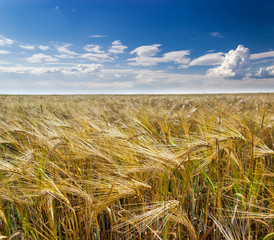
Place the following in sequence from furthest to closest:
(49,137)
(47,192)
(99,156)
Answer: (49,137)
(99,156)
(47,192)

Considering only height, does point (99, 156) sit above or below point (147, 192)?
above

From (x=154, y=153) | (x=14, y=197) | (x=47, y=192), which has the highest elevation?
(x=154, y=153)

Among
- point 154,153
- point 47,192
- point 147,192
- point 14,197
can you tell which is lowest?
point 147,192

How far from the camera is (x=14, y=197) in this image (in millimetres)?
1115

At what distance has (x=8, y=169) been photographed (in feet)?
3.57

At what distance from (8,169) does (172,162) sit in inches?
36.2

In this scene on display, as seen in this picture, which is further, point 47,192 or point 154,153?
point 154,153

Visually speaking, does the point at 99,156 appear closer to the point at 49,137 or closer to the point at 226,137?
the point at 49,137

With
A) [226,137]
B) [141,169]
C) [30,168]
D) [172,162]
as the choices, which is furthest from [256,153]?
[30,168]

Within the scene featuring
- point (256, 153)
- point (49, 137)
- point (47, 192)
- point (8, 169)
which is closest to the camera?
point (47, 192)

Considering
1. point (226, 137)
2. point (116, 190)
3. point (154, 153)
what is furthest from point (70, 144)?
point (226, 137)

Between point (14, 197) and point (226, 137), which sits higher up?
point (226, 137)

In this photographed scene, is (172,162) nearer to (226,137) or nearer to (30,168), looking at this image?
(226,137)

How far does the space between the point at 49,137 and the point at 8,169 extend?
21.7 inches
